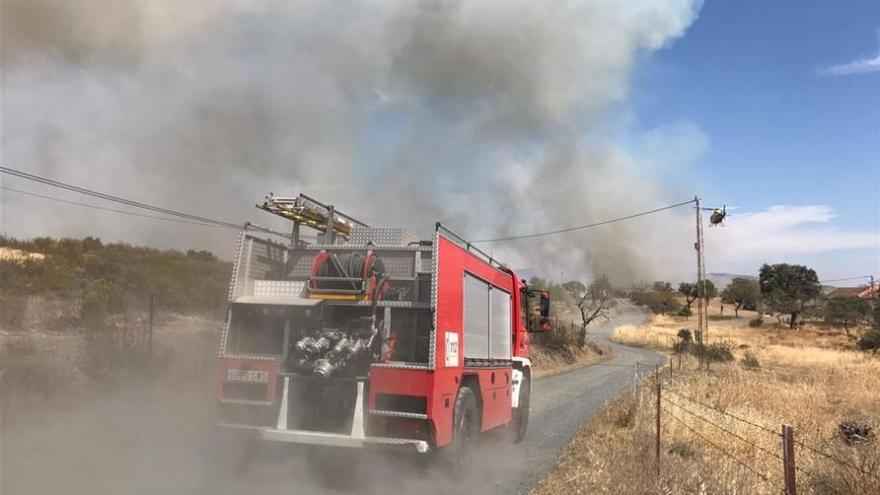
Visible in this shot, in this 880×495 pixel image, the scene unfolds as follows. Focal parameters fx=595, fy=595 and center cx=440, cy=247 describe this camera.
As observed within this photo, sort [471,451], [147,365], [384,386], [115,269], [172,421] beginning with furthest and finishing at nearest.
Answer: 1. [115,269]
2. [147,365]
3. [172,421]
4. [471,451]
5. [384,386]

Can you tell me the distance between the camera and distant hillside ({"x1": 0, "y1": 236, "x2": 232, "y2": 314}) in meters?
14.1

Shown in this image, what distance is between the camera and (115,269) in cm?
1709

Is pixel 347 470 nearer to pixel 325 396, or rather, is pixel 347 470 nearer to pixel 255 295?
pixel 325 396

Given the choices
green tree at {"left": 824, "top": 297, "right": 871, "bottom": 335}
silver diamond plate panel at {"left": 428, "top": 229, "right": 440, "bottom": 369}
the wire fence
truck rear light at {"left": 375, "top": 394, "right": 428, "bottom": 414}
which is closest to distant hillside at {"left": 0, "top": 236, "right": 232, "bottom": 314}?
truck rear light at {"left": 375, "top": 394, "right": 428, "bottom": 414}

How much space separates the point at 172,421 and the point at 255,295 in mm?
2984

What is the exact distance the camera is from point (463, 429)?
23.8 ft

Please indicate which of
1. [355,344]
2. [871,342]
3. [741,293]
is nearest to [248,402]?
[355,344]

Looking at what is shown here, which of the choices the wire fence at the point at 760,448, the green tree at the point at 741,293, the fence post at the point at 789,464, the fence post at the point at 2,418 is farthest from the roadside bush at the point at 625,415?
the green tree at the point at 741,293

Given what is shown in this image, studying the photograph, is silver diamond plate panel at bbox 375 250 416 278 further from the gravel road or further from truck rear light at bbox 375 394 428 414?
the gravel road

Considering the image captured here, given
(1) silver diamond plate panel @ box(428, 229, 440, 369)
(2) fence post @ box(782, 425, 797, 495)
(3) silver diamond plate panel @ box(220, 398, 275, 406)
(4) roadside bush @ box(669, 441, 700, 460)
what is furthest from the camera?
(4) roadside bush @ box(669, 441, 700, 460)

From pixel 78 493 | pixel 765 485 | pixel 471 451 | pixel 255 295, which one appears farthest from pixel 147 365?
pixel 765 485

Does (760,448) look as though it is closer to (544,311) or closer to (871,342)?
(544,311)

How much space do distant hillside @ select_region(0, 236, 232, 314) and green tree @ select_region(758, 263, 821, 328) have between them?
2723 inches

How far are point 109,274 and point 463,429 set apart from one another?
1351 cm
